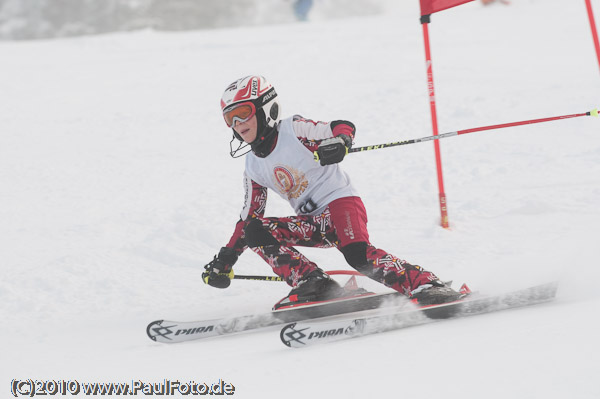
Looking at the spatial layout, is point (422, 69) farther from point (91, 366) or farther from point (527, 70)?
point (91, 366)

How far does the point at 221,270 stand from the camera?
14.1 ft

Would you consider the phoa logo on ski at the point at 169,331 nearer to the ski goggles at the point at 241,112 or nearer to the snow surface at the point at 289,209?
the snow surface at the point at 289,209

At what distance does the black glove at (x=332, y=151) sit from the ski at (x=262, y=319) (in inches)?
35.2

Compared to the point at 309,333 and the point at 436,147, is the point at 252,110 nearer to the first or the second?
the point at 309,333

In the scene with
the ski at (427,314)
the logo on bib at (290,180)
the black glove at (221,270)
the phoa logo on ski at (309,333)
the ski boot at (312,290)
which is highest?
the logo on bib at (290,180)

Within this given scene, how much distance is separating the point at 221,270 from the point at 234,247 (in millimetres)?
180

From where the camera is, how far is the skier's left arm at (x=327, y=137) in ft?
12.6

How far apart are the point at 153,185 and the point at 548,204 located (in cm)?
411

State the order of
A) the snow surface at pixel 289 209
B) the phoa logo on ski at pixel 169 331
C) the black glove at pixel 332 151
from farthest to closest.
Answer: the phoa logo on ski at pixel 169 331 → the black glove at pixel 332 151 → the snow surface at pixel 289 209

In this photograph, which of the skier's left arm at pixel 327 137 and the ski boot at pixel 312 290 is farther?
the ski boot at pixel 312 290

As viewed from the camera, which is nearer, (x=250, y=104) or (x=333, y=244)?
(x=250, y=104)

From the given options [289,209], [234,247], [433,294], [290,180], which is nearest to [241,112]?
[290,180]

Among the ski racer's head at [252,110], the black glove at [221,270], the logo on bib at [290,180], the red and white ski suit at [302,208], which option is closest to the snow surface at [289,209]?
the black glove at [221,270]

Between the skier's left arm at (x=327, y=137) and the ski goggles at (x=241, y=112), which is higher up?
the ski goggles at (x=241, y=112)
